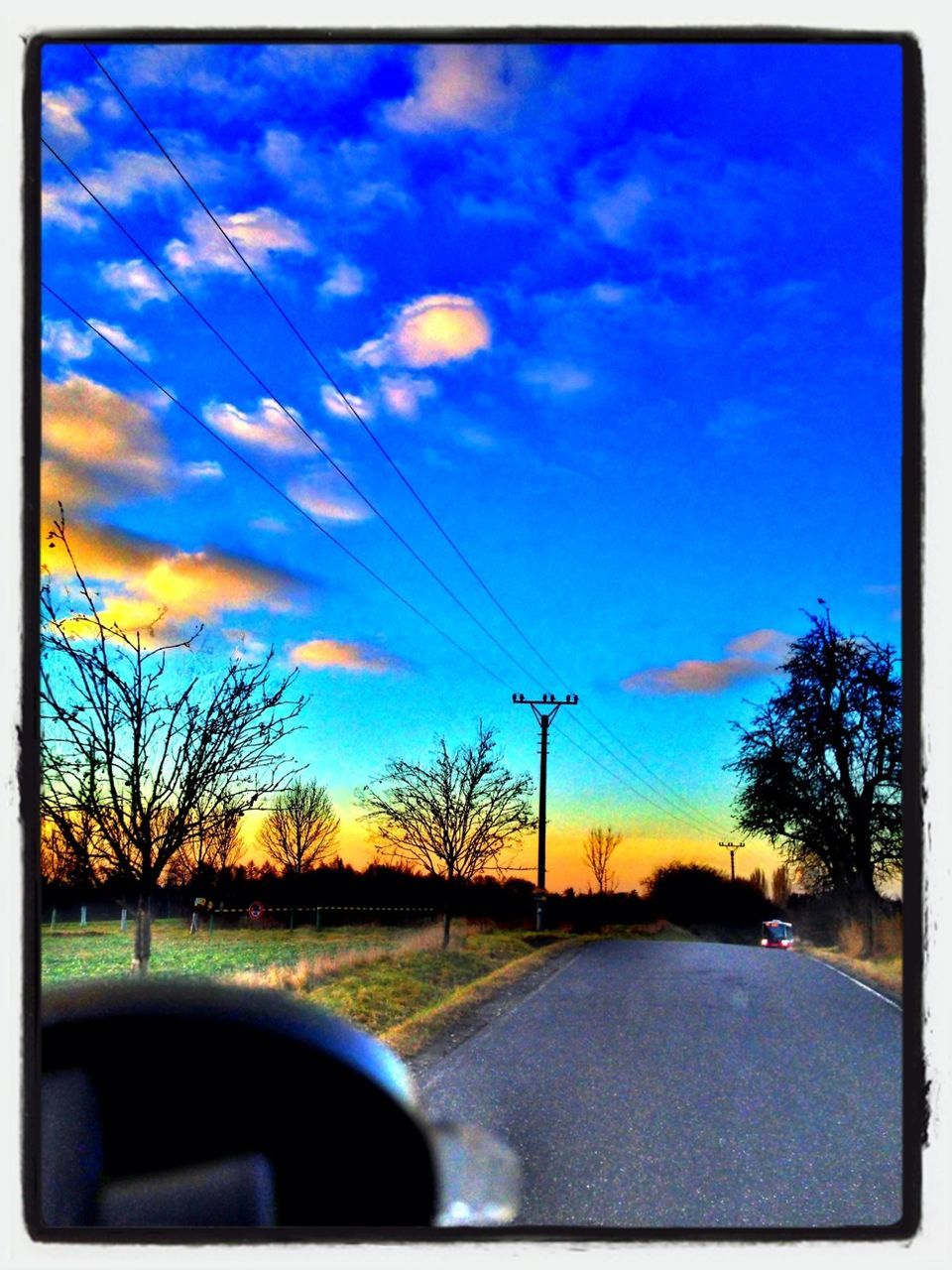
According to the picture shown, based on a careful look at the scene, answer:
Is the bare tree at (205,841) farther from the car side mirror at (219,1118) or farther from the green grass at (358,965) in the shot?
the car side mirror at (219,1118)

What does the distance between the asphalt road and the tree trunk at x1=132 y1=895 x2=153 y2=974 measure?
328 cm

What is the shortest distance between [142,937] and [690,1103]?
19.0 ft

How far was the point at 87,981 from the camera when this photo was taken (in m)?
2.09

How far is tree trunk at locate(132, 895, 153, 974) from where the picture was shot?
35.7 feet

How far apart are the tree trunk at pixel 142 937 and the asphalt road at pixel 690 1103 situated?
328cm

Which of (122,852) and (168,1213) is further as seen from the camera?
(122,852)

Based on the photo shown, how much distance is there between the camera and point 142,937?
11266mm

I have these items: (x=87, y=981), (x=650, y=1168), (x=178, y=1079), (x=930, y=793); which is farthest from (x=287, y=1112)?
(x=650, y=1168)

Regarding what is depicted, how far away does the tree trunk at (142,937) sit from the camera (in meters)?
10.9

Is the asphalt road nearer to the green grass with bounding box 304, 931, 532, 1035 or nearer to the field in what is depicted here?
the green grass with bounding box 304, 931, 532, 1035

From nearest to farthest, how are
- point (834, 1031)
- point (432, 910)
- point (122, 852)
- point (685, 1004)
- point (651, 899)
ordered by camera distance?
point (122, 852) < point (834, 1031) < point (685, 1004) < point (432, 910) < point (651, 899)

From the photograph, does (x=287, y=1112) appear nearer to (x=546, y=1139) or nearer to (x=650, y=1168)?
(x=650, y=1168)

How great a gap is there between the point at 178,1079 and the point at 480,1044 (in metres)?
9.02

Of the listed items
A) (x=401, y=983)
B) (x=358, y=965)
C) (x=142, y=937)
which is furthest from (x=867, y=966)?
(x=142, y=937)
